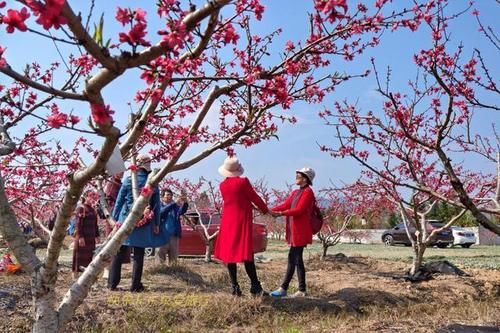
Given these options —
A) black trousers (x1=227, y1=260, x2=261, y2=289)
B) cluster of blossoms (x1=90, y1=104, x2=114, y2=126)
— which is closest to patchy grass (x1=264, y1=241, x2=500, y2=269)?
black trousers (x1=227, y1=260, x2=261, y2=289)

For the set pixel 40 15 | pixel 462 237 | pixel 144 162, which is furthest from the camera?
pixel 462 237

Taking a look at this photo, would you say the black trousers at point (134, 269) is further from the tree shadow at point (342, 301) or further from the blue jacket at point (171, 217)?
the tree shadow at point (342, 301)

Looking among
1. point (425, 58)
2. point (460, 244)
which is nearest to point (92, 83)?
point (425, 58)

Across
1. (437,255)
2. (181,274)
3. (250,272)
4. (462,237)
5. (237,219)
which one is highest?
(462,237)

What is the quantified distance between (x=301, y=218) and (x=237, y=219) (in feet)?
2.91

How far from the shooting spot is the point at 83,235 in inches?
306

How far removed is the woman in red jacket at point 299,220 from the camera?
243 inches

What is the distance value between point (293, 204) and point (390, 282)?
7.45ft

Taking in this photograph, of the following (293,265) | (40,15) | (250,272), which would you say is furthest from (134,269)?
(40,15)

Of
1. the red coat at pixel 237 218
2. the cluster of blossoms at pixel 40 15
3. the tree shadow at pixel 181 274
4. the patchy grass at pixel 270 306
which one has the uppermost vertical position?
the cluster of blossoms at pixel 40 15

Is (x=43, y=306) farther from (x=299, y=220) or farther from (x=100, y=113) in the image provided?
(x=299, y=220)

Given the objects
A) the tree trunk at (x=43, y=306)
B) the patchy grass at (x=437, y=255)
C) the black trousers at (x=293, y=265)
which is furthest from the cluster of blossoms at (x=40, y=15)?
the patchy grass at (x=437, y=255)

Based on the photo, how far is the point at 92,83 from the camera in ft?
6.38

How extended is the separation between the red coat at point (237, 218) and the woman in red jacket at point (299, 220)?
1.60ft
